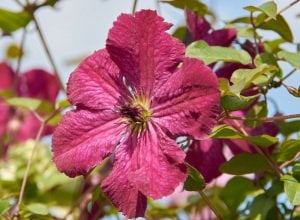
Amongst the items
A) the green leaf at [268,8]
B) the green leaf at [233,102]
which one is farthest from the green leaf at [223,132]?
the green leaf at [268,8]

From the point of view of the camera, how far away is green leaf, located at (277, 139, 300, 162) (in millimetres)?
823

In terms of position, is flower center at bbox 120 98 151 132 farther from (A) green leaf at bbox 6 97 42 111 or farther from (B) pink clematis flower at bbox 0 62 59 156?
(B) pink clematis flower at bbox 0 62 59 156

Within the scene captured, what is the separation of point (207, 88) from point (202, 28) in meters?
0.25

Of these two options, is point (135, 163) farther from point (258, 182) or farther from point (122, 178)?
point (258, 182)

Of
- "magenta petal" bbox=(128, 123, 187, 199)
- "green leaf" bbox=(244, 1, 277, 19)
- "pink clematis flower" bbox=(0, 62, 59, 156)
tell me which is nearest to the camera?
"magenta petal" bbox=(128, 123, 187, 199)

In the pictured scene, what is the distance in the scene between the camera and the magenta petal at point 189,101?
2.22 ft

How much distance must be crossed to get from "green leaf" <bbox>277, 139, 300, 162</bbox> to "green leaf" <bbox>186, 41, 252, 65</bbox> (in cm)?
10

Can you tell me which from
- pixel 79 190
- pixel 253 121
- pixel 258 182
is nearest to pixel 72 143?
pixel 253 121

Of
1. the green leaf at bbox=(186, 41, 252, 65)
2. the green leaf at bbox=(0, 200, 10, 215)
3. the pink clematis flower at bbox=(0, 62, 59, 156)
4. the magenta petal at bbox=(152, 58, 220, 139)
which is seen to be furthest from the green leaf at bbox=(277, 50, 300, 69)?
the pink clematis flower at bbox=(0, 62, 59, 156)

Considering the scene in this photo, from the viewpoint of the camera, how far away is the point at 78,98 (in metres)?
0.76

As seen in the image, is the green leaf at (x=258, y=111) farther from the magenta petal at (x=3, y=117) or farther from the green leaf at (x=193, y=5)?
the magenta petal at (x=3, y=117)

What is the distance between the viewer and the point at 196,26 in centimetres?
92

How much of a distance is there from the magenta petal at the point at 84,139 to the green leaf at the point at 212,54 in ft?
0.33

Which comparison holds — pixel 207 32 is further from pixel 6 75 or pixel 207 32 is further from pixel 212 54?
pixel 6 75
